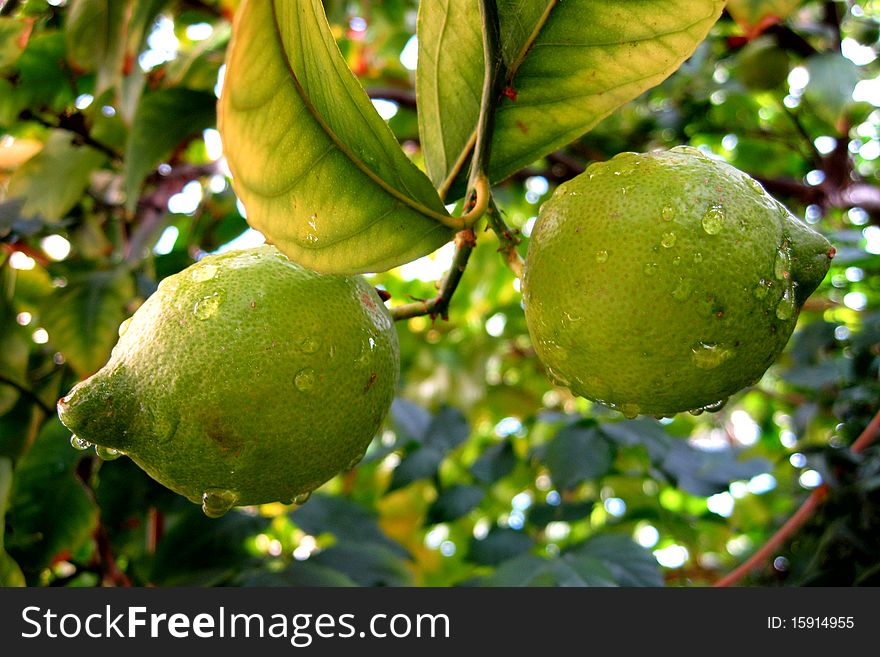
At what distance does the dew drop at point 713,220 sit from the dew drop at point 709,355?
11 centimetres

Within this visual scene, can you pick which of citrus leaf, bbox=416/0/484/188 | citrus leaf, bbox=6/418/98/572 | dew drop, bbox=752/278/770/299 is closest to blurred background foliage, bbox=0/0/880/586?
citrus leaf, bbox=6/418/98/572

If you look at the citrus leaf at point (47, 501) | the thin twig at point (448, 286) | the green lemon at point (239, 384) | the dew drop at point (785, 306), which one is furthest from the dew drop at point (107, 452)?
the dew drop at point (785, 306)

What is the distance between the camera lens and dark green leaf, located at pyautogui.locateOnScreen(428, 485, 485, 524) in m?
1.54

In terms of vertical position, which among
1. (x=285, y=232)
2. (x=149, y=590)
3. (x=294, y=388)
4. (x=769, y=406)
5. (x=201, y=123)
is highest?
(x=285, y=232)

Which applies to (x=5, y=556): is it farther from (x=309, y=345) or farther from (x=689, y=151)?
(x=689, y=151)

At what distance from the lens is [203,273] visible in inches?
30.1

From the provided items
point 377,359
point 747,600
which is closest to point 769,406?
point 747,600

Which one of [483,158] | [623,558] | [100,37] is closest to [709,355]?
[483,158]

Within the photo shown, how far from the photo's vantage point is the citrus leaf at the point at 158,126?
4.44 feet

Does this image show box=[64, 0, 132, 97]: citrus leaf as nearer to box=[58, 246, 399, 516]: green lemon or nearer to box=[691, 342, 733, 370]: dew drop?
box=[58, 246, 399, 516]: green lemon

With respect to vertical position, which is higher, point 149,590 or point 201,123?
point 201,123

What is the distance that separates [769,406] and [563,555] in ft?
6.11

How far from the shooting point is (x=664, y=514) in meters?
1.61

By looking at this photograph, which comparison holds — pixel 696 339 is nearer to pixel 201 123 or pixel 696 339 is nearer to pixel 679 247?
pixel 679 247
